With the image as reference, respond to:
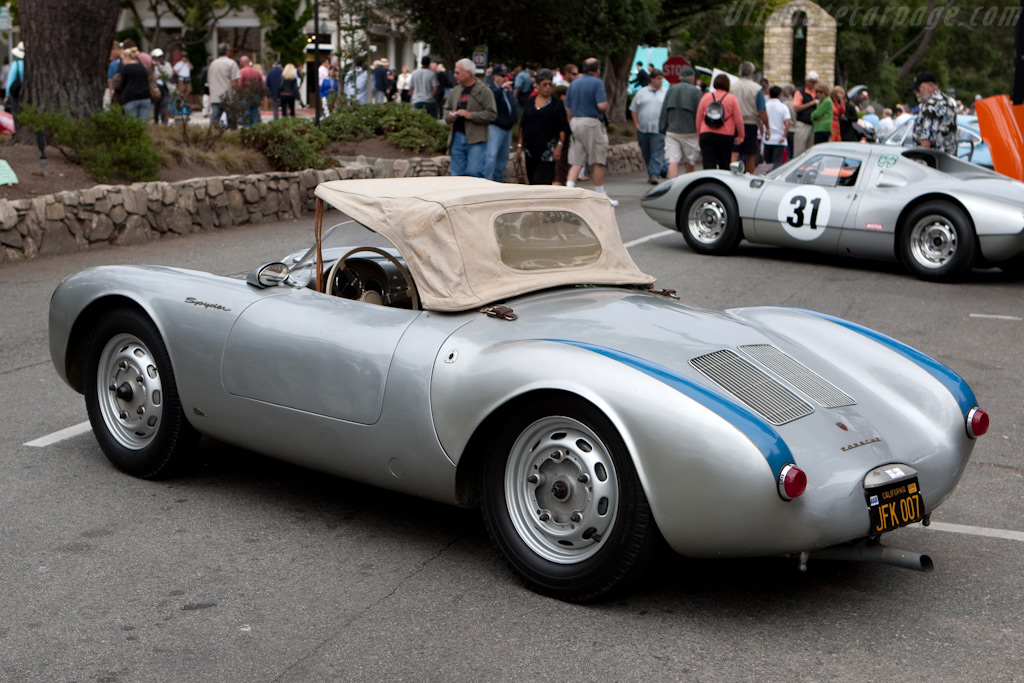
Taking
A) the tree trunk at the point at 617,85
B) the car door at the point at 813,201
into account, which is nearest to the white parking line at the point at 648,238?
the car door at the point at 813,201

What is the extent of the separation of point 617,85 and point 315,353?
27025 mm

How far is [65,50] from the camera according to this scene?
14.4m

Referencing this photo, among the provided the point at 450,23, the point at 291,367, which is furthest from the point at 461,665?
the point at 450,23

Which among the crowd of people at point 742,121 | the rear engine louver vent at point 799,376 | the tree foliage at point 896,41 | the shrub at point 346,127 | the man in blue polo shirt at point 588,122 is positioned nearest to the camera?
the rear engine louver vent at point 799,376

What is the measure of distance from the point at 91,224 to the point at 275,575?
30.8 ft

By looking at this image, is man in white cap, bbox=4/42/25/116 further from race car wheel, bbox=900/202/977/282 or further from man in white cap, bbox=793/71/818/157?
race car wheel, bbox=900/202/977/282

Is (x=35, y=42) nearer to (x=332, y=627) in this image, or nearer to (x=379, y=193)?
(x=379, y=193)

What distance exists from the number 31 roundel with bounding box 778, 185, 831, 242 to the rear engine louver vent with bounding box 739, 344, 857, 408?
7.64 metres

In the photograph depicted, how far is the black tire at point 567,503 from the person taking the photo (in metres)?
3.68

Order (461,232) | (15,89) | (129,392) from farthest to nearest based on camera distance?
1. (15,89)
2. (129,392)
3. (461,232)

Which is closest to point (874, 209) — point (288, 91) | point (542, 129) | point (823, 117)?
point (542, 129)

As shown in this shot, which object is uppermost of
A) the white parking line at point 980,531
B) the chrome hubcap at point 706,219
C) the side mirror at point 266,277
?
the side mirror at point 266,277

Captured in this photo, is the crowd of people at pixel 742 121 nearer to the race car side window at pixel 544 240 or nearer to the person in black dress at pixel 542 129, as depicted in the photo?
the person in black dress at pixel 542 129

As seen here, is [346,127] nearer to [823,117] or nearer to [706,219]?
[823,117]
